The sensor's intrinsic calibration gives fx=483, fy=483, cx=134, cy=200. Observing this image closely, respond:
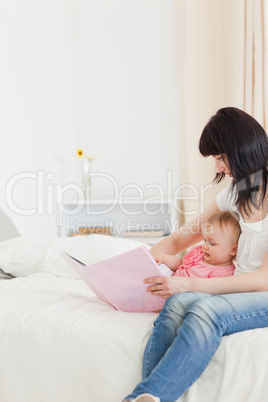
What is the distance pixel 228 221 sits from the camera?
4.61ft

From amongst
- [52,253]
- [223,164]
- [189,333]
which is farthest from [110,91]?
[189,333]

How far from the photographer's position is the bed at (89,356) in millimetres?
1053

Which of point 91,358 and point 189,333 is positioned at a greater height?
point 189,333

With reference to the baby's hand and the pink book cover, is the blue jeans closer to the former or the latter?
the pink book cover

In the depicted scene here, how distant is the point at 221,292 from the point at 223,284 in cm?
2

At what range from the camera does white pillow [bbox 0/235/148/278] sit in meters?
1.98

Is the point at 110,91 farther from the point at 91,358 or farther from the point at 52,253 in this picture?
the point at 91,358

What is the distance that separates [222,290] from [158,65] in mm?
2539

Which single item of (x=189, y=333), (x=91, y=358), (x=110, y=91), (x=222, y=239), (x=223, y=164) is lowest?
(x=91, y=358)

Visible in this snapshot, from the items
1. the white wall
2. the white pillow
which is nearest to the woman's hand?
the white pillow

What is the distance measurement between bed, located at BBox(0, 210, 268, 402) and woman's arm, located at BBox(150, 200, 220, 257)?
29cm

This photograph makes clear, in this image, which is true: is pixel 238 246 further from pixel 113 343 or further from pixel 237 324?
pixel 113 343

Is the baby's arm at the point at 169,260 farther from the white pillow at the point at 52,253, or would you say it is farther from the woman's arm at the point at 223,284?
the white pillow at the point at 52,253

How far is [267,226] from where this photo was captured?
1.30 metres
